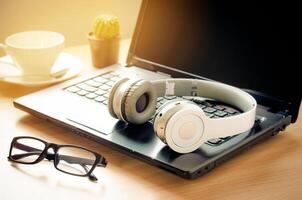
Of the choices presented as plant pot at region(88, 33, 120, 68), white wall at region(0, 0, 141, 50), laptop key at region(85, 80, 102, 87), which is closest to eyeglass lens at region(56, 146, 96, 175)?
laptop key at region(85, 80, 102, 87)

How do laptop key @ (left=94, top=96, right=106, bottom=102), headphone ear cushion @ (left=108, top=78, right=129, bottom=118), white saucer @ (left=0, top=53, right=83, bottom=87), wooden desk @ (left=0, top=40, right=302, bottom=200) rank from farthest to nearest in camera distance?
white saucer @ (left=0, top=53, right=83, bottom=87), laptop key @ (left=94, top=96, right=106, bottom=102), headphone ear cushion @ (left=108, top=78, right=129, bottom=118), wooden desk @ (left=0, top=40, right=302, bottom=200)

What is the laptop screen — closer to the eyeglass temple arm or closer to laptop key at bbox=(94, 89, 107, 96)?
laptop key at bbox=(94, 89, 107, 96)

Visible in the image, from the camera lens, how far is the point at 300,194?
0.58 meters

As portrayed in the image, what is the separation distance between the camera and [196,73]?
0.85 meters

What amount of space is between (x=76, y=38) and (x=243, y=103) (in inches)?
27.0

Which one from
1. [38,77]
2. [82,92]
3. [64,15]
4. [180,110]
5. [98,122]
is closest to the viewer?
[180,110]

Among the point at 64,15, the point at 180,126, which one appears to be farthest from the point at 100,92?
the point at 64,15

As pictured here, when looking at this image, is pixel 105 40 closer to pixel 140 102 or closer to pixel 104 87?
pixel 104 87

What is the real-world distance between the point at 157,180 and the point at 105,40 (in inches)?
18.2

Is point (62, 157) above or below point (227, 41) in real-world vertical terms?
below

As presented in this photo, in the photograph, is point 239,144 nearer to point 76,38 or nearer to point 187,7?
point 187,7

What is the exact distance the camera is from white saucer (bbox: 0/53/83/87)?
90 centimetres

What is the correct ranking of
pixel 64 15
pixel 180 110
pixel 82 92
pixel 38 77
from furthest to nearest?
pixel 64 15 < pixel 38 77 < pixel 82 92 < pixel 180 110

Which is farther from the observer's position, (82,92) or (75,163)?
(82,92)
